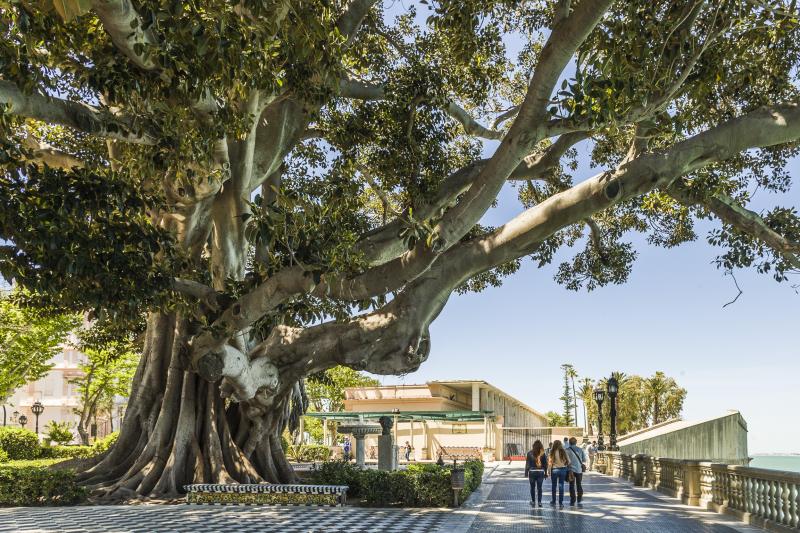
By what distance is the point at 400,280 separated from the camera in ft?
33.0

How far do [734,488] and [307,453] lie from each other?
2640cm

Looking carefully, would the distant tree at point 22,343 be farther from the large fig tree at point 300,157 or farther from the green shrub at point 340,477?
the green shrub at point 340,477

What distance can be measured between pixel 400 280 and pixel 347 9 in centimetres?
550

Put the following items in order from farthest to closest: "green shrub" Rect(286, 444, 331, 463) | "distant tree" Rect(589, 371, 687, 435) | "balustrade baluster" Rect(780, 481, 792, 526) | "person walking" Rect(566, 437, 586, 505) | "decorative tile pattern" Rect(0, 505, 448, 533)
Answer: "distant tree" Rect(589, 371, 687, 435)
"green shrub" Rect(286, 444, 331, 463)
"person walking" Rect(566, 437, 586, 505)
"decorative tile pattern" Rect(0, 505, 448, 533)
"balustrade baluster" Rect(780, 481, 792, 526)

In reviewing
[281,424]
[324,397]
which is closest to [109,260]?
[281,424]

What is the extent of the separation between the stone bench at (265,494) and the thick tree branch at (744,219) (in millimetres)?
8245

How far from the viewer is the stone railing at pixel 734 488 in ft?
29.9

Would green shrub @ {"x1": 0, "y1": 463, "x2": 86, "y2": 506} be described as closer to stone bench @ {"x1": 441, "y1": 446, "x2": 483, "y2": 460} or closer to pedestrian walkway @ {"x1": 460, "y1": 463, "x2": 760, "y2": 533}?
pedestrian walkway @ {"x1": 460, "y1": 463, "x2": 760, "y2": 533}

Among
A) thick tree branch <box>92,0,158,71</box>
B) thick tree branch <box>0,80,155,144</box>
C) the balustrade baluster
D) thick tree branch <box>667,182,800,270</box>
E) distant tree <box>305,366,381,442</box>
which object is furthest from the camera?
distant tree <box>305,366,381,442</box>

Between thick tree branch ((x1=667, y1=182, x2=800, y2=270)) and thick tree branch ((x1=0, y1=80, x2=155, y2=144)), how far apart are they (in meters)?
8.36

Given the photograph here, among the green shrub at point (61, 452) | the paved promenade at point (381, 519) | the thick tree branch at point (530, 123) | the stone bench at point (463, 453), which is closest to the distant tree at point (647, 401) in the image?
the stone bench at point (463, 453)

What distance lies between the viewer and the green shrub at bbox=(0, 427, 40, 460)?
27.9 meters

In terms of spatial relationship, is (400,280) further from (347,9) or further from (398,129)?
(347,9)

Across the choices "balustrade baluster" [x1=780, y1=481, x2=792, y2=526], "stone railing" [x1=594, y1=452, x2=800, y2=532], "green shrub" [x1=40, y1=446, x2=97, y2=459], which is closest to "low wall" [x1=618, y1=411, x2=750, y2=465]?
"stone railing" [x1=594, y1=452, x2=800, y2=532]
